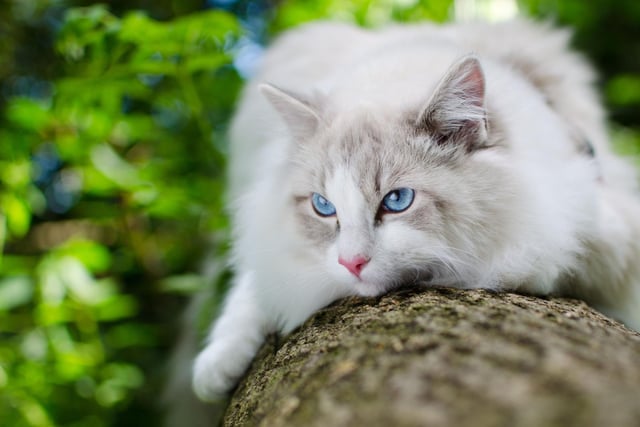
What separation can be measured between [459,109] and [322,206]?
15.8 inches

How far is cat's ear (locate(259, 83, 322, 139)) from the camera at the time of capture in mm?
1492

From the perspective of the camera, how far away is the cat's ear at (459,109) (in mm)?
1304

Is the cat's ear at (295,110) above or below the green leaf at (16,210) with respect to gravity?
above

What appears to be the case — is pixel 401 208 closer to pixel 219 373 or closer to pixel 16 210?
pixel 219 373

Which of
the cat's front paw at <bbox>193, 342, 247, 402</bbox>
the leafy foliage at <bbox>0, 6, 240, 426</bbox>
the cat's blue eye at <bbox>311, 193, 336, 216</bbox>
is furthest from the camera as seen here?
the leafy foliage at <bbox>0, 6, 240, 426</bbox>

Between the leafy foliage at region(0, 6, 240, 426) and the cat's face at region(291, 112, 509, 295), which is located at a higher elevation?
the cat's face at region(291, 112, 509, 295)

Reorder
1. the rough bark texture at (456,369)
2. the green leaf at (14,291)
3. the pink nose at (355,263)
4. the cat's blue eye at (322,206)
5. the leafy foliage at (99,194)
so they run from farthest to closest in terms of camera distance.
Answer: the green leaf at (14,291) → the leafy foliage at (99,194) → the cat's blue eye at (322,206) → the pink nose at (355,263) → the rough bark texture at (456,369)

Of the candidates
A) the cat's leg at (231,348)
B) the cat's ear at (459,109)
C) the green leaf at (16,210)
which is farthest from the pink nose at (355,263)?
the green leaf at (16,210)

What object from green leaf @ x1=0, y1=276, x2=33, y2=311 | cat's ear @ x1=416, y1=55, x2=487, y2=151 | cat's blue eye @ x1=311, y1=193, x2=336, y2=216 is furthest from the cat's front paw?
green leaf @ x1=0, y1=276, x2=33, y2=311

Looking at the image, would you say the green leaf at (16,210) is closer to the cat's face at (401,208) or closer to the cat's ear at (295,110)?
the cat's ear at (295,110)

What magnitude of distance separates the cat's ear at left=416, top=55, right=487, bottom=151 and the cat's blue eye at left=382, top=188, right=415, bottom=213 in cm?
16

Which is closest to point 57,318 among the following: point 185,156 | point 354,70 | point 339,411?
point 185,156

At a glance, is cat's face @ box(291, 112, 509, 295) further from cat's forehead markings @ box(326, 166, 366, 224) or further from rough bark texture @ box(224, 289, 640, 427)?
rough bark texture @ box(224, 289, 640, 427)

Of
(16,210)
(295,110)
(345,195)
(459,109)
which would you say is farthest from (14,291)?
(459,109)
